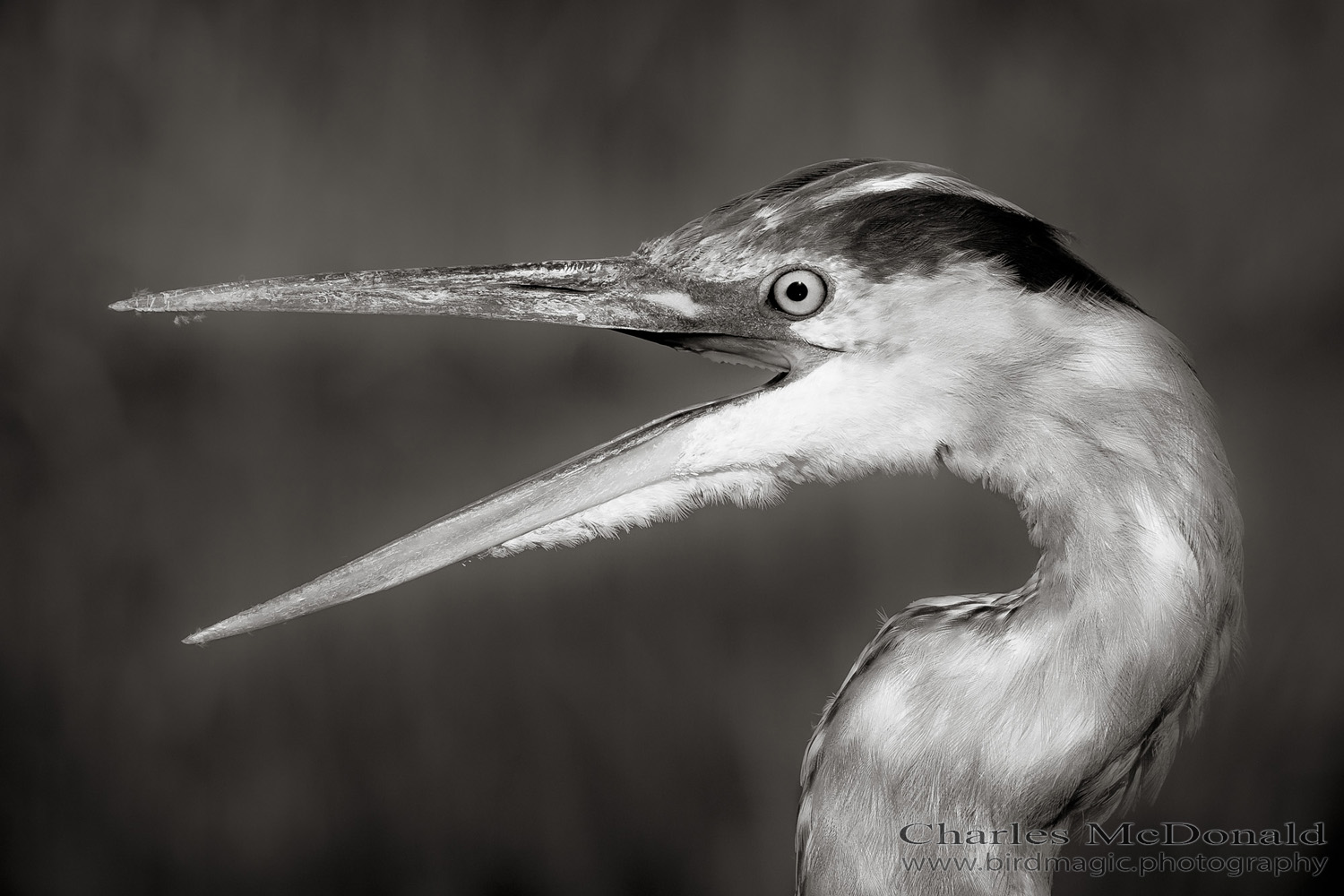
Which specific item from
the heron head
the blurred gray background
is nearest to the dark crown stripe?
the heron head

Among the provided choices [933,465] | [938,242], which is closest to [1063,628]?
[933,465]

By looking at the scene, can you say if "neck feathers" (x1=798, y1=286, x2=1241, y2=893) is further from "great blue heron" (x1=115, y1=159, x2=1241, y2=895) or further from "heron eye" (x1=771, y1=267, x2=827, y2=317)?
"heron eye" (x1=771, y1=267, x2=827, y2=317)

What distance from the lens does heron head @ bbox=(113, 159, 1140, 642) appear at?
67 centimetres

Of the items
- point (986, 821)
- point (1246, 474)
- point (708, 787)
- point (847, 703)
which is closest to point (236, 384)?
point (708, 787)

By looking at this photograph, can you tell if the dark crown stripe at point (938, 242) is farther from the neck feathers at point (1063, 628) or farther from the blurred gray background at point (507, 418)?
the blurred gray background at point (507, 418)

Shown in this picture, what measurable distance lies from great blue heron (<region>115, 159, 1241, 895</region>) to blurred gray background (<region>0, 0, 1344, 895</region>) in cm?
77

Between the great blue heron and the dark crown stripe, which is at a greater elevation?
the dark crown stripe

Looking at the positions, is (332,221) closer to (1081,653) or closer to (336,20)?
(336,20)

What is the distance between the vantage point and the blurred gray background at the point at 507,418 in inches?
58.7

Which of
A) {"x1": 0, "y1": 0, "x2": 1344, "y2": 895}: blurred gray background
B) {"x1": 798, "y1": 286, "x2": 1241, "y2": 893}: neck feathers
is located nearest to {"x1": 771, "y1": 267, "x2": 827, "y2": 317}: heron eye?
{"x1": 798, "y1": 286, "x2": 1241, "y2": 893}: neck feathers

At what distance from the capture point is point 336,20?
151 centimetres

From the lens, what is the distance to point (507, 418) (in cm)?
156

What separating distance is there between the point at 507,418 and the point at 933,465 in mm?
948

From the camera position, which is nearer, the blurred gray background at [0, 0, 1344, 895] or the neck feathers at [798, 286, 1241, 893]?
the neck feathers at [798, 286, 1241, 893]
